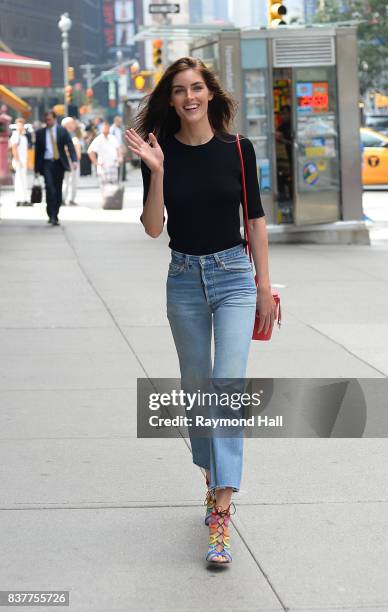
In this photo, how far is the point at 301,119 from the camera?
18.3m

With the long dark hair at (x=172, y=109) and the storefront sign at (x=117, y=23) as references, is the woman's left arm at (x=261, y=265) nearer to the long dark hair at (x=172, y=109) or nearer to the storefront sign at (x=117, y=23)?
the long dark hair at (x=172, y=109)

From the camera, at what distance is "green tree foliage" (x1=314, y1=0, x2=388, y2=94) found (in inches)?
2044

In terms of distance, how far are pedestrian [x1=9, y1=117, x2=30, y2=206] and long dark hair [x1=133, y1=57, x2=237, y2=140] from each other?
22.1 meters

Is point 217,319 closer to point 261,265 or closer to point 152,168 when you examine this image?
point 261,265

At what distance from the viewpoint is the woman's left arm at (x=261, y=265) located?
517 cm

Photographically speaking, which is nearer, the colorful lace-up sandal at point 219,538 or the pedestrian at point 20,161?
the colorful lace-up sandal at point 219,538

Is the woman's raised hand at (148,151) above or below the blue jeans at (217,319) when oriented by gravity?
above

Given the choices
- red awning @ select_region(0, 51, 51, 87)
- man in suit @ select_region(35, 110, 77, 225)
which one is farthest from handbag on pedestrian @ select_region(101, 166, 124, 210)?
man in suit @ select_region(35, 110, 77, 225)

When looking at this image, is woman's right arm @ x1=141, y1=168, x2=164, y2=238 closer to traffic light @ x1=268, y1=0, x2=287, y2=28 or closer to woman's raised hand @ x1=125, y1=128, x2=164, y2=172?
woman's raised hand @ x1=125, y1=128, x2=164, y2=172

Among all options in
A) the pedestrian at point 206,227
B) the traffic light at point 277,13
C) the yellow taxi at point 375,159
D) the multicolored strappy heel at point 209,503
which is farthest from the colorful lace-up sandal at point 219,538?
the yellow taxi at point 375,159

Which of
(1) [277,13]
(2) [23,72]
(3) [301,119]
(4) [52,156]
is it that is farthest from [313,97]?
(2) [23,72]

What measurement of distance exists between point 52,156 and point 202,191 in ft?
55.5

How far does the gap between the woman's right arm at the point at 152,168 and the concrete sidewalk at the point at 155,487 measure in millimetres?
1216

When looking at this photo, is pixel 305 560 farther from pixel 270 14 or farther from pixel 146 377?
pixel 270 14
